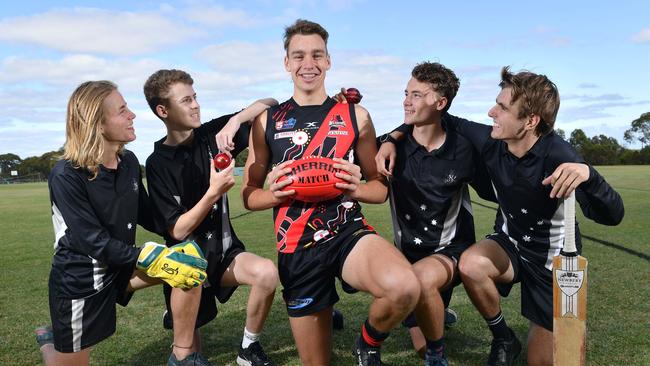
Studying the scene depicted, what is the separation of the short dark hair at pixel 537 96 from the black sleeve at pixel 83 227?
277cm

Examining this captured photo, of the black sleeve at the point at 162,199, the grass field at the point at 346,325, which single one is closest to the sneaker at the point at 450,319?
the grass field at the point at 346,325

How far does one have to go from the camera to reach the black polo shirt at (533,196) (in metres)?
3.91

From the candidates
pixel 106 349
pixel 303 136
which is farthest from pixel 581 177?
pixel 106 349

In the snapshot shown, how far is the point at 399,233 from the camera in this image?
4.61 meters

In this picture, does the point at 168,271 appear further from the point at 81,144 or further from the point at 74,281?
the point at 81,144

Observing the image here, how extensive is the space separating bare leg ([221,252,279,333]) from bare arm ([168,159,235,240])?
452 millimetres

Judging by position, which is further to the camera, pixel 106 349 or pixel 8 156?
pixel 8 156

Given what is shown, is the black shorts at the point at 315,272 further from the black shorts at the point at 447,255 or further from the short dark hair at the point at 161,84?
the short dark hair at the point at 161,84

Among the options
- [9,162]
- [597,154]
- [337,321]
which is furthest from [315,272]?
[9,162]

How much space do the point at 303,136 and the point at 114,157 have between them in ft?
4.21

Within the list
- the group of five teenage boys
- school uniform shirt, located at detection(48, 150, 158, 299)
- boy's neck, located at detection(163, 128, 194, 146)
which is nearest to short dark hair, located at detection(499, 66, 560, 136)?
the group of five teenage boys

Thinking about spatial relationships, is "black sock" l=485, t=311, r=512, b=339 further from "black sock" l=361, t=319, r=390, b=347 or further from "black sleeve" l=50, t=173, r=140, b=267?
"black sleeve" l=50, t=173, r=140, b=267

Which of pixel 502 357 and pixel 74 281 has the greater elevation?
pixel 74 281

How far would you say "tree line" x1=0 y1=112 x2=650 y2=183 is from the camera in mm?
66625
